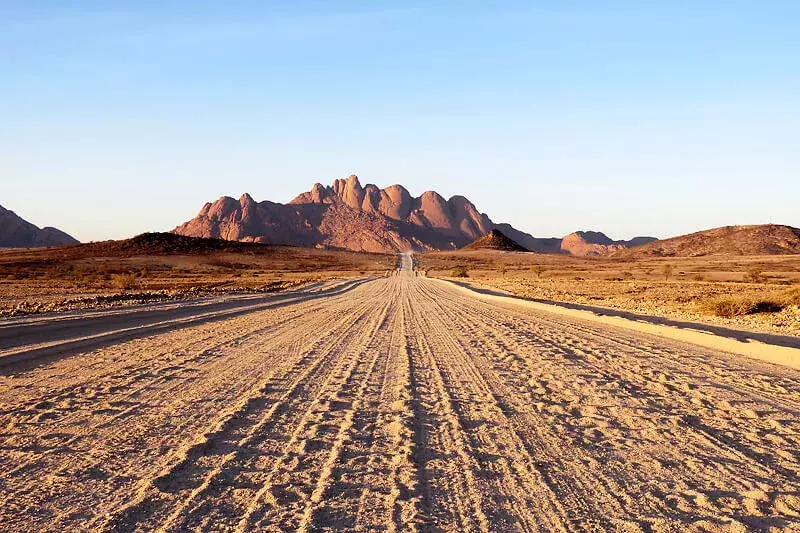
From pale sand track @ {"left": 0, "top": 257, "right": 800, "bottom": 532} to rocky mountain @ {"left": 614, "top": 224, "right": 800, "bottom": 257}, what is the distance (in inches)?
5405

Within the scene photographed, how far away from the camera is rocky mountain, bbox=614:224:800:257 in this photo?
132 m

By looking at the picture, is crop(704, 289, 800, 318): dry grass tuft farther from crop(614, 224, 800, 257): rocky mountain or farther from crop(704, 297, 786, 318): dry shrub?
crop(614, 224, 800, 257): rocky mountain

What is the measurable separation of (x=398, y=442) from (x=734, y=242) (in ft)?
501

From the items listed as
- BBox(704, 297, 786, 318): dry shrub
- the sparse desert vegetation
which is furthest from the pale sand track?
the sparse desert vegetation

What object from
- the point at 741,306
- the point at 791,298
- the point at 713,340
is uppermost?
the point at 791,298

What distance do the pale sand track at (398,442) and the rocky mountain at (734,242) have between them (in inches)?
5405

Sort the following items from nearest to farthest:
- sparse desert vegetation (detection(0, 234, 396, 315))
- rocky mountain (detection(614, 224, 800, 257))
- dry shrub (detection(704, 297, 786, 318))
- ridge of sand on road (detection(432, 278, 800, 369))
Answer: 1. ridge of sand on road (detection(432, 278, 800, 369))
2. dry shrub (detection(704, 297, 786, 318))
3. sparse desert vegetation (detection(0, 234, 396, 315))
4. rocky mountain (detection(614, 224, 800, 257))

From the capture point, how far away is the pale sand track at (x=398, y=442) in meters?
4.54

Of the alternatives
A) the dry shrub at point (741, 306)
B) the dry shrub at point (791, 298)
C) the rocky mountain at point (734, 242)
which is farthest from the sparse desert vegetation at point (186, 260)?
the rocky mountain at point (734, 242)

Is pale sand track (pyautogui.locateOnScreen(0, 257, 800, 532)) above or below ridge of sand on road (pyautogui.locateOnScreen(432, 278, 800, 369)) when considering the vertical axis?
below

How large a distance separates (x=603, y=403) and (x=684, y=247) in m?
153

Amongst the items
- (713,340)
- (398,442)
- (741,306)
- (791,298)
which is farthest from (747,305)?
(398,442)

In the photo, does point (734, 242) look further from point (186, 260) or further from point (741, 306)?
point (741, 306)

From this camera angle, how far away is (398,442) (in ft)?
21.1
